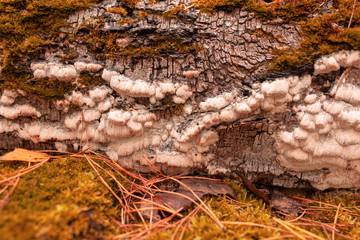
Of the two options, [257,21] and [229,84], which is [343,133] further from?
[257,21]

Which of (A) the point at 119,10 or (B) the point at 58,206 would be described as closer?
(B) the point at 58,206

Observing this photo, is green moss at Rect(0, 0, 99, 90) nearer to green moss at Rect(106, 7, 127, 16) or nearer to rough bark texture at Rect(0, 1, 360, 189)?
rough bark texture at Rect(0, 1, 360, 189)

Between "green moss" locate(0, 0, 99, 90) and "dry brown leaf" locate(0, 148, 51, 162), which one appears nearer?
"dry brown leaf" locate(0, 148, 51, 162)

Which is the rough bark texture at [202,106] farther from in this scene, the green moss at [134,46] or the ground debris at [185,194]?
the ground debris at [185,194]

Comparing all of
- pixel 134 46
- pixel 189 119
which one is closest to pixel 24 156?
pixel 134 46

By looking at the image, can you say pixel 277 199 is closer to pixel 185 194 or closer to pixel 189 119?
pixel 185 194

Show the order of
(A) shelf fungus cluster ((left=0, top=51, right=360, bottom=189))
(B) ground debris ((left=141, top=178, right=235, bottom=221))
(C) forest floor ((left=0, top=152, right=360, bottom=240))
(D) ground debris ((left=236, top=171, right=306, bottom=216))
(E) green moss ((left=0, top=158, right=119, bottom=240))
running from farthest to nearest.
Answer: (D) ground debris ((left=236, top=171, right=306, bottom=216)) → (A) shelf fungus cluster ((left=0, top=51, right=360, bottom=189)) → (B) ground debris ((left=141, top=178, right=235, bottom=221)) → (C) forest floor ((left=0, top=152, right=360, bottom=240)) → (E) green moss ((left=0, top=158, right=119, bottom=240))

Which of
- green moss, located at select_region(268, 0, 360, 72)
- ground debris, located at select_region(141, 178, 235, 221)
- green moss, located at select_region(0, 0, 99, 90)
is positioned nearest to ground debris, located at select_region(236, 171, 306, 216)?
ground debris, located at select_region(141, 178, 235, 221)

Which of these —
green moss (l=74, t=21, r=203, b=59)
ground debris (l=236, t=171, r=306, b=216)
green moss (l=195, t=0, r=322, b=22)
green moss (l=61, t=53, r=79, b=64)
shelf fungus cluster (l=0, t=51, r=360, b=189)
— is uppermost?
green moss (l=195, t=0, r=322, b=22)
